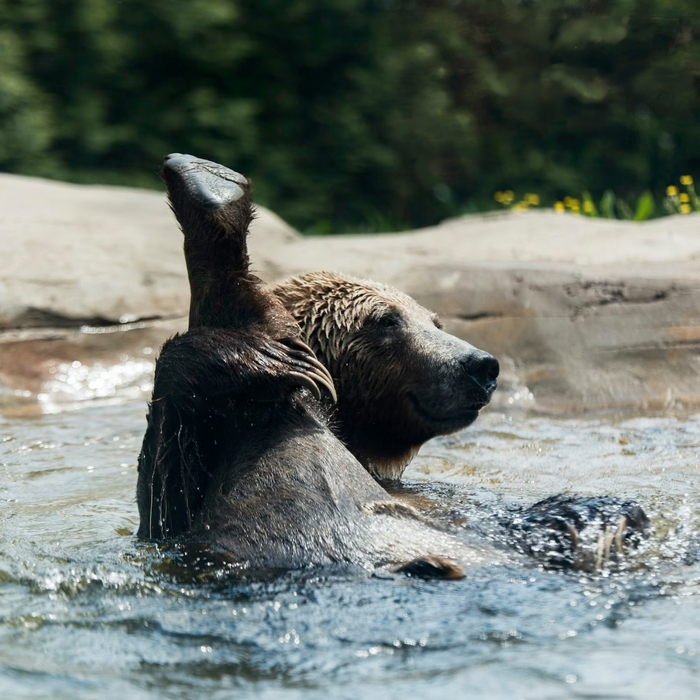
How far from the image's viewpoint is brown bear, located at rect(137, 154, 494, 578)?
2.94 meters

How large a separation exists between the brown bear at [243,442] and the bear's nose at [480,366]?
54 centimetres

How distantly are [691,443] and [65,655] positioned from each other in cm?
347

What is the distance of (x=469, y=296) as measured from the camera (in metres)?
6.68

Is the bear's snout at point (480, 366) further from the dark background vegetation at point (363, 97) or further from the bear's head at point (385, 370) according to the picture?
the dark background vegetation at point (363, 97)

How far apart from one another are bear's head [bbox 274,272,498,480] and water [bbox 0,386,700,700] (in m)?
0.27

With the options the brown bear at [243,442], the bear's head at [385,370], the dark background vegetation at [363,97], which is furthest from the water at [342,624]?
the dark background vegetation at [363,97]

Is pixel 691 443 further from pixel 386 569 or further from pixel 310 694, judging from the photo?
pixel 310 694

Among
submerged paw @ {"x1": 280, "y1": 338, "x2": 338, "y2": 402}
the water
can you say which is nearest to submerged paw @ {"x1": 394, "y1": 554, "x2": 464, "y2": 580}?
the water

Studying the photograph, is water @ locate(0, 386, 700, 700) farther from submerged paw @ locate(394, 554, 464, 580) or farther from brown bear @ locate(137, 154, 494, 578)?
brown bear @ locate(137, 154, 494, 578)

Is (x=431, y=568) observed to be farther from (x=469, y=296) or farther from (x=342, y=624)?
(x=469, y=296)

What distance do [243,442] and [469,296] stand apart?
3.72 metres

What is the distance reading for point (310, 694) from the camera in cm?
213

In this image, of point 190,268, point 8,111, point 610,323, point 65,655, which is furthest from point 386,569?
point 8,111

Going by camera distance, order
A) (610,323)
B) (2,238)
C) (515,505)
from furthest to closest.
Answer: (2,238)
(610,323)
(515,505)
